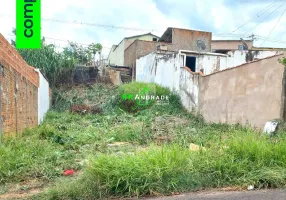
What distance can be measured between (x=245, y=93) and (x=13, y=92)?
7.01 meters

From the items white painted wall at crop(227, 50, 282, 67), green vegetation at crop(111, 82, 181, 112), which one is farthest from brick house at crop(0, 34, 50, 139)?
white painted wall at crop(227, 50, 282, 67)

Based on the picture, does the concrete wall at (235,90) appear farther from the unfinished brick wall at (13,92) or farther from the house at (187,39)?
the house at (187,39)

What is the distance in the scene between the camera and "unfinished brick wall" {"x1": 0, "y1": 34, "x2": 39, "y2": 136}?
17.9 feet

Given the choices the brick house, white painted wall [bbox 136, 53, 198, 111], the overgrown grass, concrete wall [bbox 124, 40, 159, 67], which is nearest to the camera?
the overgrown grass

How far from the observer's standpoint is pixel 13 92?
6203mm

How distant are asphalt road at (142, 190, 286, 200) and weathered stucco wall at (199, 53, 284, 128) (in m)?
4.49

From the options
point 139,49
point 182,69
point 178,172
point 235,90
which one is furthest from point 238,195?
point 139,49

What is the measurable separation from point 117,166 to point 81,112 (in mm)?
10833

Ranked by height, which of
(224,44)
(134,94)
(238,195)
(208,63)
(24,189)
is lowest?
(24,189)

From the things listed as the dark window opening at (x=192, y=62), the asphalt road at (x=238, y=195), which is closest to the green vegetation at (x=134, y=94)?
the dark window opening at (x=192, y=62)

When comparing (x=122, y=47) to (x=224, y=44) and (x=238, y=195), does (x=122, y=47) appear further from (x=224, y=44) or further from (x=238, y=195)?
(x=238, y=195)

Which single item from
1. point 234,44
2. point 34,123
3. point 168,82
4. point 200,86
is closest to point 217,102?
point 200,86

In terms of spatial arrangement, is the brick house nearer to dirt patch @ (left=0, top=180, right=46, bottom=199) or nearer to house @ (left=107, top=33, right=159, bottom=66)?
dirt patch @ (left=0, top=180, right=46, bottom=199)

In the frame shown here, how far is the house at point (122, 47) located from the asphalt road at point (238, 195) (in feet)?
79.8
